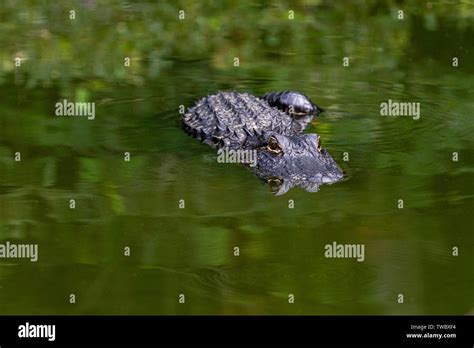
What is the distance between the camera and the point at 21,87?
10.9 meters

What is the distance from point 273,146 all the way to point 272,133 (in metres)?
0.41

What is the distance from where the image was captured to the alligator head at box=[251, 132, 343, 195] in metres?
8.30

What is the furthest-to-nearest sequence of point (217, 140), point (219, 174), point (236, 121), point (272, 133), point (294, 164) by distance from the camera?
point (236, 121), point (217, 140), point (272, 133), point (294, 164), point (219, 174)

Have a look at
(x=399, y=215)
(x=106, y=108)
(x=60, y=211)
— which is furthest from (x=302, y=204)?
(x=106, y=108)

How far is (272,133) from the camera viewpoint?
30.6ft

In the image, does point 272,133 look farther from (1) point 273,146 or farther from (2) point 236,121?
(2) point 236,121

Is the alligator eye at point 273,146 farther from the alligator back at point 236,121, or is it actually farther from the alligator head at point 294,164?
the alligator back at point 236,121

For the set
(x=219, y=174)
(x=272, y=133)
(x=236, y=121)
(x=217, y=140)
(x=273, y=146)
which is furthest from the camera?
(x=236, y=121)

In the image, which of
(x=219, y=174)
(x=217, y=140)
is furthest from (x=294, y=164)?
(x=217, y=140)

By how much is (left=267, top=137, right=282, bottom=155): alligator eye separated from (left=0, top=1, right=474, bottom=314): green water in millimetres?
354

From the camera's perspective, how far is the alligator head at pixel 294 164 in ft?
27.2

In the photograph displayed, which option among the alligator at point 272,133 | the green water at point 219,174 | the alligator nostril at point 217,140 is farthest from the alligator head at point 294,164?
the alligator nostril at point 217,140
